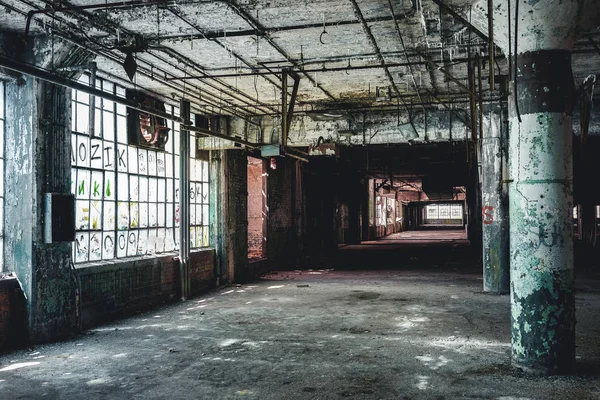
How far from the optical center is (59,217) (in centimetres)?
687

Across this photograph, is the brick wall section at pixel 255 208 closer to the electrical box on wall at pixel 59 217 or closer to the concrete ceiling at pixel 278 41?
the concrete ceiling at pixel 278 41

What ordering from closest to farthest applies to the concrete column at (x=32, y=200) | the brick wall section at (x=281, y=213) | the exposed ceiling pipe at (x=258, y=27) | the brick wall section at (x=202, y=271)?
1. the exposed ceiling pipe at (x=258, y=27)
2. the concrete column at (x=32, y=200)
3. the brick wall section at (x=202, y=271)
4. the brick wall section at (x=281, y=213)

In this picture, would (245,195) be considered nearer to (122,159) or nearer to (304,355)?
(122,159)

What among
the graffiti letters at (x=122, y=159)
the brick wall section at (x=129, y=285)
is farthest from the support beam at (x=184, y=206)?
the graffiti letters at (x=122, y=159)

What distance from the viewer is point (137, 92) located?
9.68m

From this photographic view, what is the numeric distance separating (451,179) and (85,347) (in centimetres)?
1693

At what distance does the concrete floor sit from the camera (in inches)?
188

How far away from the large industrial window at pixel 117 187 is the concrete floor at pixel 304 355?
141cm

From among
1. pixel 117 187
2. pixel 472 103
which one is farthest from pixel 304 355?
pixel 117 187

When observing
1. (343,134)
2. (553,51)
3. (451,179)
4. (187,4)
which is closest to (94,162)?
(187,4)

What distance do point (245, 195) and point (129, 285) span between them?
5.00 metres

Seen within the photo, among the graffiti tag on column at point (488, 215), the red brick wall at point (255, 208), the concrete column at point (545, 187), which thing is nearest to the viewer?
the concrete column at point (545, 187)

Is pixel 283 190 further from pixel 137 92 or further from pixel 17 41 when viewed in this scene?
pixel 17 41

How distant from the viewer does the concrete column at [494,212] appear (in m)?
10.2
